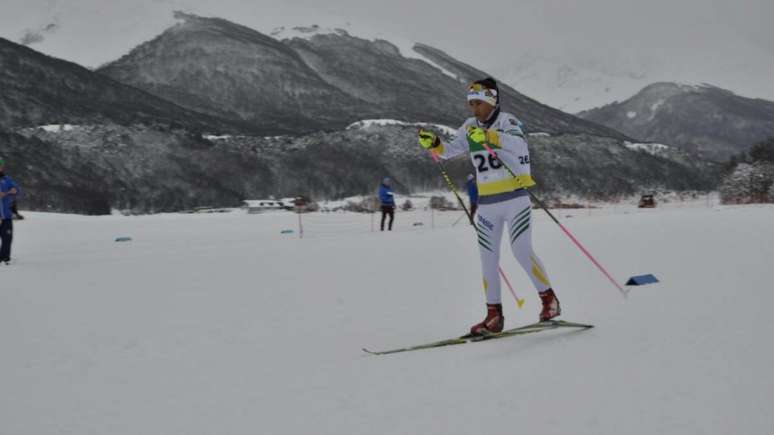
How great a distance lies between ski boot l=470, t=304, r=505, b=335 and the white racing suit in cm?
8

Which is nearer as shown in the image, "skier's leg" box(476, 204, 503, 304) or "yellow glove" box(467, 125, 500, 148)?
"yellow glove" box(467, 125, 500, 148)

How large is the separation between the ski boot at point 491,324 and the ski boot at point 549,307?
34 cm

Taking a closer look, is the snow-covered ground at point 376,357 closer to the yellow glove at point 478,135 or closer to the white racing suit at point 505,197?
the white racing suit at point 505,197

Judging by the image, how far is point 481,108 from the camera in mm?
5395

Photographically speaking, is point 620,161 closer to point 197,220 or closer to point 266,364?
point 197,220

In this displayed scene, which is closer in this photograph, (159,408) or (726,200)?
(159,408)

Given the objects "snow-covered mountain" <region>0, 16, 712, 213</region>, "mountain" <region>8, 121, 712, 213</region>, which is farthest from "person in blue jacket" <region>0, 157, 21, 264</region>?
"mountain" <region>8, 121, 712, 213</region>

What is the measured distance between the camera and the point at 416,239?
57.4 feet

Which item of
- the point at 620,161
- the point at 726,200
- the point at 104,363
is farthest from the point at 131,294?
the point at 620,161

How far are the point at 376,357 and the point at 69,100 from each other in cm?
11528

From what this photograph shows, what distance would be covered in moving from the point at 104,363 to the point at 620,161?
138046 mm

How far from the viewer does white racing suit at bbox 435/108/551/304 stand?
5.27 metres

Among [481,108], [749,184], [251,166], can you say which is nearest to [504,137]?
[481,108]

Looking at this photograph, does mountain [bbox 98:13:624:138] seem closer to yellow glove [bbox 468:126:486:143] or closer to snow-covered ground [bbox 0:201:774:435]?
snow-covered ground [bbox 0:201:774:435]
